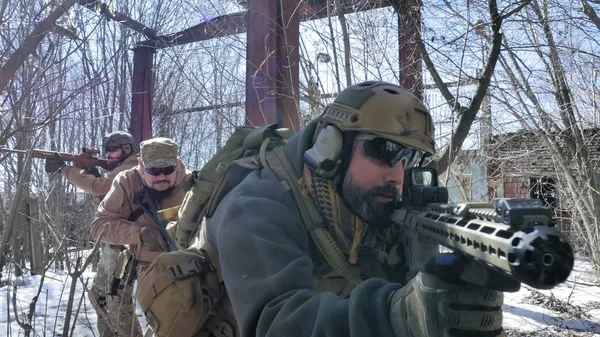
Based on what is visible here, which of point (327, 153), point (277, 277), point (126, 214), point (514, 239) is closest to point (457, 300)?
point (514, 239)

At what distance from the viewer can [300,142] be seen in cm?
212

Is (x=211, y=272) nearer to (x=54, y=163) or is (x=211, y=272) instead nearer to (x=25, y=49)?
(x=25, y=49)

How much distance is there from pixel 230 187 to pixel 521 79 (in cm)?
478

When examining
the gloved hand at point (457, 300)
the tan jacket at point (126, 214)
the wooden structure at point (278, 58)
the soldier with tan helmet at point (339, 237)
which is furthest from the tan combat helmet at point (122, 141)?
the gloved hand at point (457, 300)

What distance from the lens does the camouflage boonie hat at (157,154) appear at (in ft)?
12.1

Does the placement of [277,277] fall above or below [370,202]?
below

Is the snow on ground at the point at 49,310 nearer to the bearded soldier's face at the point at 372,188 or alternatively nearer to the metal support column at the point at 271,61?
the metal support column at the point at 271,61

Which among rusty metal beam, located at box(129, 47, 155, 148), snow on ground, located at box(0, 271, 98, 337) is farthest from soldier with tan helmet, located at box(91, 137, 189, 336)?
rusty metal beam, located at box(129, 47, 155, 148)

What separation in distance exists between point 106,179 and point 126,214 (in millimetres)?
1049

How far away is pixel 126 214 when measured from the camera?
13.0 ft

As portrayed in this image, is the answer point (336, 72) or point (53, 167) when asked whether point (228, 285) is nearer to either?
point (336, 72)

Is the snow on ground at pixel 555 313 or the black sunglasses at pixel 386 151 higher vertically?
the black sunglasses at pixel 386 151

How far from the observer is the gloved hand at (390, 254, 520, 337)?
3.55 feet

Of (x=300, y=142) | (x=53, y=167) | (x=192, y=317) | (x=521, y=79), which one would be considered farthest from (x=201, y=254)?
(x=521, y=79)
